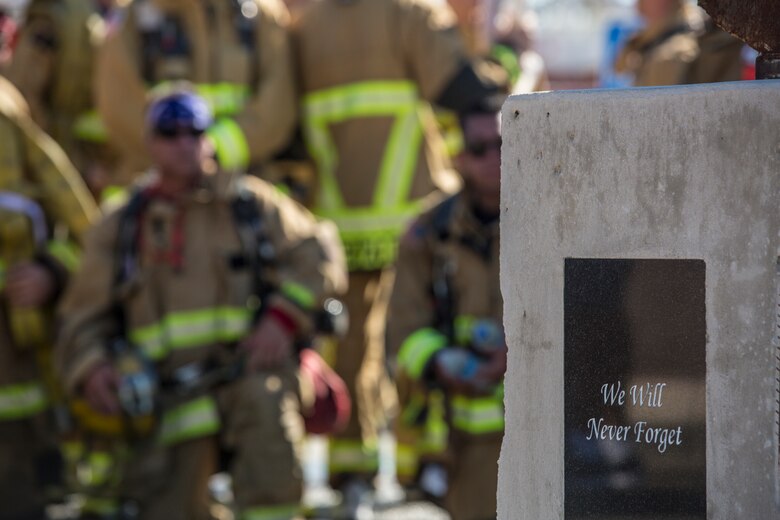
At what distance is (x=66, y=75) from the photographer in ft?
28.2

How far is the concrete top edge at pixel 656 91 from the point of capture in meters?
3.34

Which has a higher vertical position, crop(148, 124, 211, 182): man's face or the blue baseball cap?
the blue baseball cap

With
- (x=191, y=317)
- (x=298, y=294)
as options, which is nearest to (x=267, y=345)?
(x=298, y=294)

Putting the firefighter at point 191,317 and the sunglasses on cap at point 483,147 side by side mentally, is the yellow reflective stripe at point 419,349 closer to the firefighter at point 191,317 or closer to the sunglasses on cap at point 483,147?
the firefighter at point 191,317

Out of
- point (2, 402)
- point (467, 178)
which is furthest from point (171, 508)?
A: point (467, 178)

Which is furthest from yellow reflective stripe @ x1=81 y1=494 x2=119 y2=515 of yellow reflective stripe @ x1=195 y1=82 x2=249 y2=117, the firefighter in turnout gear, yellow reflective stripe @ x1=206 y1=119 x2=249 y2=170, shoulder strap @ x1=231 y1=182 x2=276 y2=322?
yellow reflective stripe @ x1=195 y1=82 x2=249 y2=117

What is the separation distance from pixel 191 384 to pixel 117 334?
1.30 feet

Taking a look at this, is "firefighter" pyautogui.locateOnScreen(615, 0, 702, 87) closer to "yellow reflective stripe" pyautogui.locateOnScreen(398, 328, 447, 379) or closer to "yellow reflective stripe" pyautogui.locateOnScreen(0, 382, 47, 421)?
"yellow reflective stripe" pyautogui.locateOnScreen(398, 328, 447, 379)

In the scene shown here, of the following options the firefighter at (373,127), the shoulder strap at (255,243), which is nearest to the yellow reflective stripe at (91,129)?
the firefighter at (373,127)

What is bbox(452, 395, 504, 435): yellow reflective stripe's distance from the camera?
5.88 m

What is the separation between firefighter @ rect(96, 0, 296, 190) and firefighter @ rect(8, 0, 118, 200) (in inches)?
44.2

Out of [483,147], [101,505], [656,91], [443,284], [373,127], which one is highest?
[373,127]

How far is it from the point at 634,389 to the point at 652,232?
34cm

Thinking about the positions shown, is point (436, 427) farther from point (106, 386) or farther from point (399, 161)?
point (399, 161)
